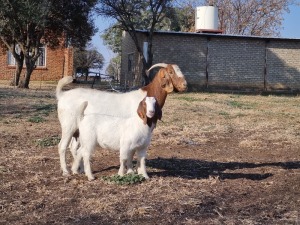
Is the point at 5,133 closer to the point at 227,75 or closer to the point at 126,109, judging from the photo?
the point at 126,109

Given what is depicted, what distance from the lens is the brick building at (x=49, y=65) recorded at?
38.4 m

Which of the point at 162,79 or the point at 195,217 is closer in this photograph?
the point at 195,217

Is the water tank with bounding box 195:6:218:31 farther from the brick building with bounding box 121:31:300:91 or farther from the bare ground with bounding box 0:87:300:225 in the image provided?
the bare ground with bounding box 0:87:300:225

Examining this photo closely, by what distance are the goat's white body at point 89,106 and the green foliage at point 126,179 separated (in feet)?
2.88

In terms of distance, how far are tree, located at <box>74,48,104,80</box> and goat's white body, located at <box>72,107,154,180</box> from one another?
41376 millimetres

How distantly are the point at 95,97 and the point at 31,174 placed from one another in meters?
1.38

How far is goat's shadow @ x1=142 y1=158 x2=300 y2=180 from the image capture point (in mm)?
7359

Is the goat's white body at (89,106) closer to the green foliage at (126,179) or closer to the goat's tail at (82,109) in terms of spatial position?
the goat's tail at (82,109)

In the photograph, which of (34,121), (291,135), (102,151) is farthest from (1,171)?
(291,135)

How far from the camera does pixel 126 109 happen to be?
24.1ft

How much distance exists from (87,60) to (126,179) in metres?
50.3

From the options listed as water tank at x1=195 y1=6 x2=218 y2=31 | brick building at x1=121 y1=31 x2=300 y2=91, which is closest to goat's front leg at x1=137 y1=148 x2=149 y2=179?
brick building at x1=121 y1=31 x2=300 y2=91

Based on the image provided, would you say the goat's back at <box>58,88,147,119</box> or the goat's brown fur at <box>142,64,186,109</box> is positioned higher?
the goat's brown fur at <box>142,64,186,109</box>

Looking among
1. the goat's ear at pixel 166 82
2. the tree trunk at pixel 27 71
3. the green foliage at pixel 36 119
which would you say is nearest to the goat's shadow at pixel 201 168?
the goat's ear at pixel 166 82
